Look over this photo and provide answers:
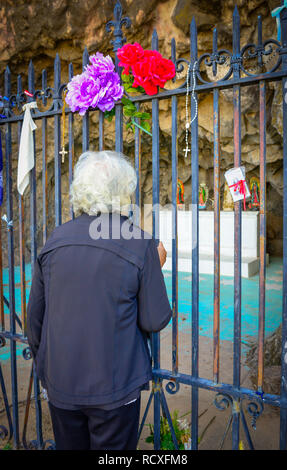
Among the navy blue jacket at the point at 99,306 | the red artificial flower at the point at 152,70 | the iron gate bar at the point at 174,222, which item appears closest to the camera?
the navy blue jacket at the point at 99,306

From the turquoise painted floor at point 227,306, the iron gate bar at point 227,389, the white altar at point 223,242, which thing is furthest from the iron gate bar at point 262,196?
the white altar at point 223,242

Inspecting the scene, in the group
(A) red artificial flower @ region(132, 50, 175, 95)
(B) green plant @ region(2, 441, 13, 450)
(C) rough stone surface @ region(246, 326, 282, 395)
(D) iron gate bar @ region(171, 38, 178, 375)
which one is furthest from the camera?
(C) rough stone surface @ region(246, 326, 282, 395)

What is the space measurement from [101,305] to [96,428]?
0.50m

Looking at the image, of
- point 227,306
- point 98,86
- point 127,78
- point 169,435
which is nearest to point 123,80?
point 127,78

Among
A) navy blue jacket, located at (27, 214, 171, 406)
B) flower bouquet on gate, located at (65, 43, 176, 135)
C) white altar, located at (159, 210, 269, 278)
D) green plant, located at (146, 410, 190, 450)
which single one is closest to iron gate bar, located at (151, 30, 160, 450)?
flower bouquet on gate, located at (65, 43, 176, 135)

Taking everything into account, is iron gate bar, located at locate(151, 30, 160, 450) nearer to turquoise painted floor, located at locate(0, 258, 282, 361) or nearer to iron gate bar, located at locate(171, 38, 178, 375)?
iron gate bar, located at locate(171, 38, 178, 375)

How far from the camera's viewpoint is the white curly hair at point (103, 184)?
1255mm

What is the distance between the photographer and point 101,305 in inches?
47.9

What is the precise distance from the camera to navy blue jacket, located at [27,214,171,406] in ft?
3.99

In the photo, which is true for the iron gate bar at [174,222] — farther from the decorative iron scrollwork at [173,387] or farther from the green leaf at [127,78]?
the green leaf at [127,78]

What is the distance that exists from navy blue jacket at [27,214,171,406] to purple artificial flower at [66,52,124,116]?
0.76 meters

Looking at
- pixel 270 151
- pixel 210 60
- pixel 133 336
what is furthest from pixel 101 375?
pixel 270 151
